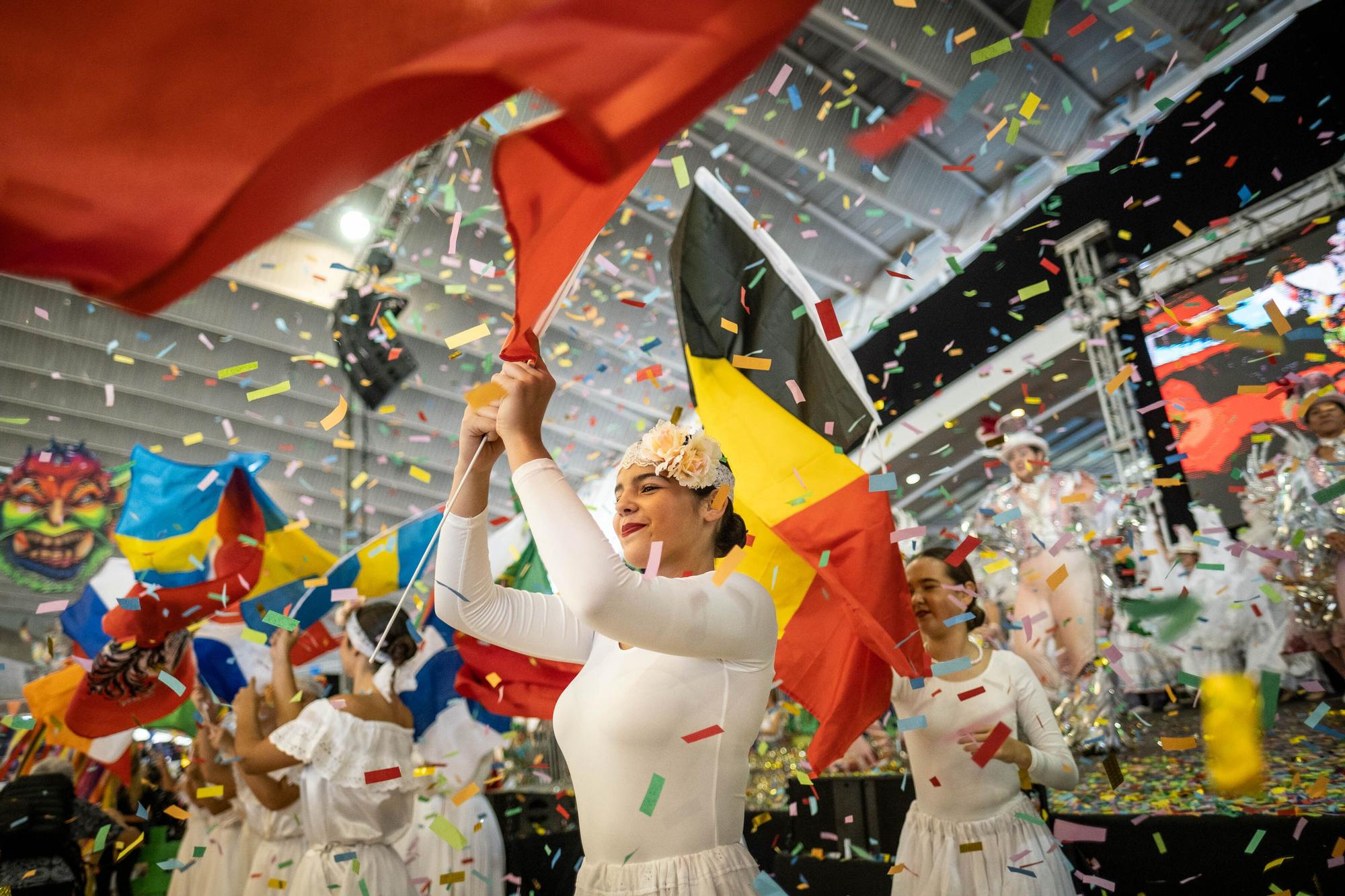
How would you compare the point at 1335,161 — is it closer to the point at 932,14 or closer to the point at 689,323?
the point at 932,14

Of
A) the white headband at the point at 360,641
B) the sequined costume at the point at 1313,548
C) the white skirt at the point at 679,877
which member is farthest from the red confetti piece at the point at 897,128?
the white skirt at the point at 679,877

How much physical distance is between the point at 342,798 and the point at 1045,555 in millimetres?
4312

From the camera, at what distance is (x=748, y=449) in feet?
10.7

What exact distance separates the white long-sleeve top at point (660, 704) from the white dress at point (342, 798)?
1.77 meters

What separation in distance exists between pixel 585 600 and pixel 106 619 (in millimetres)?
3687

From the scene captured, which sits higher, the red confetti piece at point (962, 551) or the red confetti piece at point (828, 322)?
the red confetti piece at point (828, 322)

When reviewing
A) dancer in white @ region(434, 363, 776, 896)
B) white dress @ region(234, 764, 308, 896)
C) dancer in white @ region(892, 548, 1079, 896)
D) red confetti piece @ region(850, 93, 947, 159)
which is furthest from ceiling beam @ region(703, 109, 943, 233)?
dancer in white @ region(434, 363, 776, 896)

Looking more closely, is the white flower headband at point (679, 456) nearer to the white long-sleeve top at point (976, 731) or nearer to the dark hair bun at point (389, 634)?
the white long-sleeve top at point (976, 731)

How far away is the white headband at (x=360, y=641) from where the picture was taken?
11.7ft

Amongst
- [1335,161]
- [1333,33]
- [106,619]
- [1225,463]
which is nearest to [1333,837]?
[106,619]

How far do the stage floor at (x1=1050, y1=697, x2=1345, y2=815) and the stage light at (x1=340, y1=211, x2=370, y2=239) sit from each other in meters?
8.41

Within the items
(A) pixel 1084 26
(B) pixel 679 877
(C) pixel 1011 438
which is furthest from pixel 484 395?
(A) pixel 1084 26

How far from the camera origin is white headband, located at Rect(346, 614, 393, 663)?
11.7ft

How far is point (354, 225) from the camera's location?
1031 centimetres
